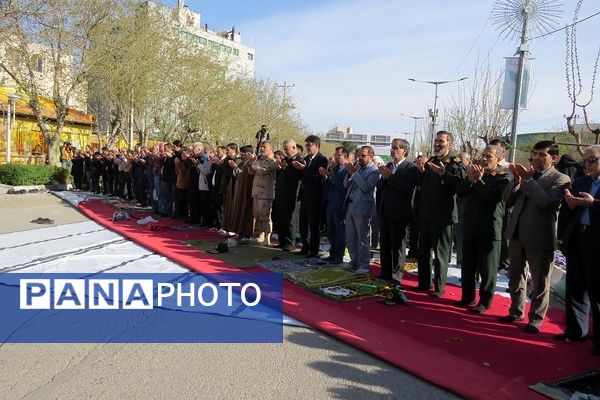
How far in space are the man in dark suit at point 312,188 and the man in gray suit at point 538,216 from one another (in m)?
3.47

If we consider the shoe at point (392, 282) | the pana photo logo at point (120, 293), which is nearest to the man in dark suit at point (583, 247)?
the shoe at point (392, 282)

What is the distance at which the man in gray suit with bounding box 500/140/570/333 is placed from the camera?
475cm

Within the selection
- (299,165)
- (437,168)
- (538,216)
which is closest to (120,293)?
(299,165)

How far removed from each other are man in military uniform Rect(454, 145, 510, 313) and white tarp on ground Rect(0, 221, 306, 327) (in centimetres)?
211

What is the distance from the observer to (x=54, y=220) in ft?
37.8

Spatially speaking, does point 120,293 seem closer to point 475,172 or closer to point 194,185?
point 475,172

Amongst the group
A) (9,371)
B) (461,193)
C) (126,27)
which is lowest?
(9,371)

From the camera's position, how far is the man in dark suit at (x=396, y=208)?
6527mm

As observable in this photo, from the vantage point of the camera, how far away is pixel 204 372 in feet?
12.2

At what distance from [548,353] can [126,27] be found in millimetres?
21695

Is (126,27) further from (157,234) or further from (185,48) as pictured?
(157,234)

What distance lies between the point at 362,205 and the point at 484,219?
195 cm

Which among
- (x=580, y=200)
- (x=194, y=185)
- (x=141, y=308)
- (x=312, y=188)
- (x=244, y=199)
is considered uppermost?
(x=580, y=200)

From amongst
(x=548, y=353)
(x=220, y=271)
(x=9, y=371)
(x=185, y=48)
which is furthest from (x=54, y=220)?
(x=185, y=48)
